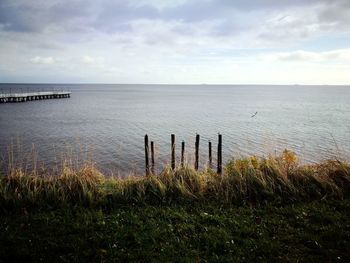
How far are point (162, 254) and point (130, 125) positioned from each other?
37.7 meters

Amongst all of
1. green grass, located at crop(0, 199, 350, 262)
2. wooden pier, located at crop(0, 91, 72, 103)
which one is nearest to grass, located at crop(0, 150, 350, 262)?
green grass, located at crop(0, 199, 350, 262)

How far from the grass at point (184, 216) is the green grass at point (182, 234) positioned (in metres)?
0.02

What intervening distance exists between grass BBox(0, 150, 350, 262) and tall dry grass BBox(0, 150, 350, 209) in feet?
0.09

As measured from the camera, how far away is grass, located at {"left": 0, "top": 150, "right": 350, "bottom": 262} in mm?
4828

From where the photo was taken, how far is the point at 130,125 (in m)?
41.8

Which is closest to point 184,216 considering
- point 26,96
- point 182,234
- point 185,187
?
point 182,234

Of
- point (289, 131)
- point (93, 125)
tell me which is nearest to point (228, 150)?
point (289, 131)

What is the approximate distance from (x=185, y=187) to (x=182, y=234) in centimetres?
218

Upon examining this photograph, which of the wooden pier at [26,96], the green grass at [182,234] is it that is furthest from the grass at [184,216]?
the wooden pier at [26,96]

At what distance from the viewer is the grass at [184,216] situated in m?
4.83

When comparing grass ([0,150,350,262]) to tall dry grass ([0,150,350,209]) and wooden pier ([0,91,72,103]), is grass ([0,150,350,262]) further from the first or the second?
wooden pier ([0,91,72,103])

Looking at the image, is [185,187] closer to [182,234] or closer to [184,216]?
[184,216]

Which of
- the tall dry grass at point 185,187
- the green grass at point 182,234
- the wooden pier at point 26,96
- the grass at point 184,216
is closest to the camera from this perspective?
the green grass at point 182,234

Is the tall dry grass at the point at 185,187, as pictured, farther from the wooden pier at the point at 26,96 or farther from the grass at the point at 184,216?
the wooden pier at the point at 26,96
